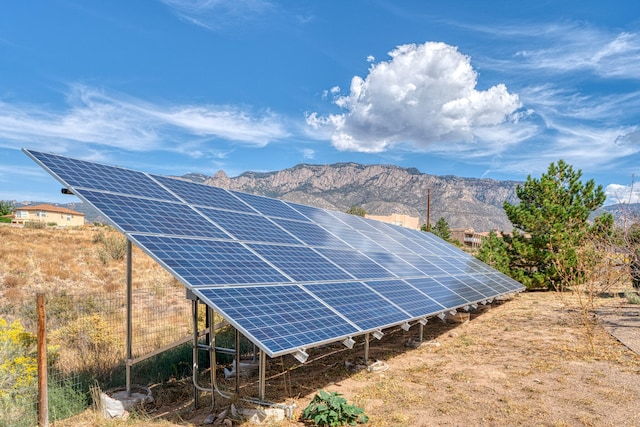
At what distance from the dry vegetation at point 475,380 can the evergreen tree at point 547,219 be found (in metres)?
9.65

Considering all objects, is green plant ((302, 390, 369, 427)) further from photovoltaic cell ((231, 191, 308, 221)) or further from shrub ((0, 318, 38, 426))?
photovoltaic cell ((231, 191, 308, 221))

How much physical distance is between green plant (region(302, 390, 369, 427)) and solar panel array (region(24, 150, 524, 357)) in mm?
1098

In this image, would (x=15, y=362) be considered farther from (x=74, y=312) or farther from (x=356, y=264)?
(x=74, y=312)

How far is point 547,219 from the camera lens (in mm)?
28859

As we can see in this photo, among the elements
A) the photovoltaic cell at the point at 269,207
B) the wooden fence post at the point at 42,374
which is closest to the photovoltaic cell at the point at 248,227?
the photovoltaic cell at the point at 269,207

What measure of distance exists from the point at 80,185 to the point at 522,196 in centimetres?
3022

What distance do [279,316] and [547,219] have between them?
1034 inches

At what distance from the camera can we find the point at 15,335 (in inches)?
338

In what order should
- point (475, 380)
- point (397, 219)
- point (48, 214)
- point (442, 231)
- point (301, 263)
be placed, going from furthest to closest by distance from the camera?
1. point (397, 219)
2. point (48, 214)
3. point (442, 231)
4. point (301, 263)
5. point (475, 380)

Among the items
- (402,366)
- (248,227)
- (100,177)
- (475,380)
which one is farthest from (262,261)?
(475,380)

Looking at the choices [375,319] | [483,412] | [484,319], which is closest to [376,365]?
[375,319]

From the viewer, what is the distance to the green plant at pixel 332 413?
24.5ft

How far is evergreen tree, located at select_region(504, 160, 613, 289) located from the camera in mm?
28391

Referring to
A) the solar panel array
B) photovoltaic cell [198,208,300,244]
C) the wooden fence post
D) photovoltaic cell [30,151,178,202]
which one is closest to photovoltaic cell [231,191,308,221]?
the solar panel array
